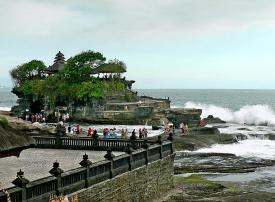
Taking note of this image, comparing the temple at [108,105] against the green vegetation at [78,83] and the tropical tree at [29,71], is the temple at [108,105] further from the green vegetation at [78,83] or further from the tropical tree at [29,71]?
the tropical tree at [29,71]

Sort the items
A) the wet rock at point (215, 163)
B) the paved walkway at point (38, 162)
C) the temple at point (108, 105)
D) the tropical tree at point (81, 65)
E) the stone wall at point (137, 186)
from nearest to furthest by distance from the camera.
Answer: the stone wall at point (137, 186), the paved walkway at point (38, 162), the wet rock at point (215, 163), the temple at point (108, 105), the tropical tree at point (81, 65)

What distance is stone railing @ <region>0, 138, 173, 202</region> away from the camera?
17578 millimetres

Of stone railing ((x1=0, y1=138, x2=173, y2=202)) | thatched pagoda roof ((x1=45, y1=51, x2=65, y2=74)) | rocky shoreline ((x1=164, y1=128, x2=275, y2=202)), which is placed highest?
thatched pagoda roof ((x1=45, y1=51, x2=65, y2=74))

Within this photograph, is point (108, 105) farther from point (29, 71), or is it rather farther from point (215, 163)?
point (215, 163)

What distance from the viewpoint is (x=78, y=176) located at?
69.9 ft

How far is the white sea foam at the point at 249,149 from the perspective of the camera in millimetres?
50744

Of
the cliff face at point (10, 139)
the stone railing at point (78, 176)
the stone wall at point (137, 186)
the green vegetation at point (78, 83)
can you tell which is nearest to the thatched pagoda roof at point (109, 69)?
the green vegetation at point (78, 83)

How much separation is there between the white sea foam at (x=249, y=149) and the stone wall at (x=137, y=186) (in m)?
20.8

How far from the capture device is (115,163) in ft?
80.5

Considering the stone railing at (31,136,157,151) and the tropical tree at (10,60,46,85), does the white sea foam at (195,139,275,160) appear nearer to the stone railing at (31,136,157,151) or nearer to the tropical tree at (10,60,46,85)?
the stone railing at (31,136,157,151)

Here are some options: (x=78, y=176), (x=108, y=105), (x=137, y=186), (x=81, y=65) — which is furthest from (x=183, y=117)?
(x=78, y=176)

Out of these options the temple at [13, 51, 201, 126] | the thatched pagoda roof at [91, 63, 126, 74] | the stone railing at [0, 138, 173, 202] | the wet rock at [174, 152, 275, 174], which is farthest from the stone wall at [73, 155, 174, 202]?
the thatched pagoda roof at [91, 63, 126, 74]

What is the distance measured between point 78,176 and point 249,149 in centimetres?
3657

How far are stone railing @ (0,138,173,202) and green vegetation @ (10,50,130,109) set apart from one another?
169ft
